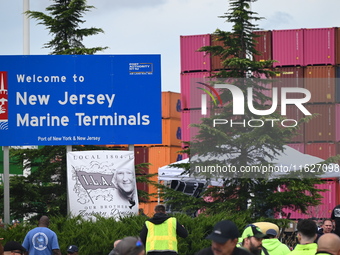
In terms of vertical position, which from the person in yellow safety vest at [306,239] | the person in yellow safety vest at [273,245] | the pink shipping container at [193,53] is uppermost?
the pink shipping container at [193,53]

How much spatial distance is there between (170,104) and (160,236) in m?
48.6

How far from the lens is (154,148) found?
59.7 m

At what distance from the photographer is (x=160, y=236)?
504 inches

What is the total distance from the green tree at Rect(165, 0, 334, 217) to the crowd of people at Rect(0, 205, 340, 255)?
10247mm

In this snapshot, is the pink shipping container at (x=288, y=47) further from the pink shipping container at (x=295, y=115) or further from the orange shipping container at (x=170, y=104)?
the orange shipping container at (x=170, y=104)

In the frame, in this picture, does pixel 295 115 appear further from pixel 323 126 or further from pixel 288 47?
pixel 288 47

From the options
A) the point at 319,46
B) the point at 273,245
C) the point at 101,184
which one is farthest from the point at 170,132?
the point at 273,245

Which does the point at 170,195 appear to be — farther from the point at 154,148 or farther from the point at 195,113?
the point at 154,148

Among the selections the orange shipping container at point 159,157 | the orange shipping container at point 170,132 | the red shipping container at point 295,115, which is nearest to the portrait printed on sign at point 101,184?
the red shipping container at point 295,115

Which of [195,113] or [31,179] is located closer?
[31,179]

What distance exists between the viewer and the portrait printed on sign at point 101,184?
63.7ft

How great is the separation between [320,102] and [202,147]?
2309 centimetres

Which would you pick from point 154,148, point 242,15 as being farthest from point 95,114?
point 154,148

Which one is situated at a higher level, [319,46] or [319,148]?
[319,46]
